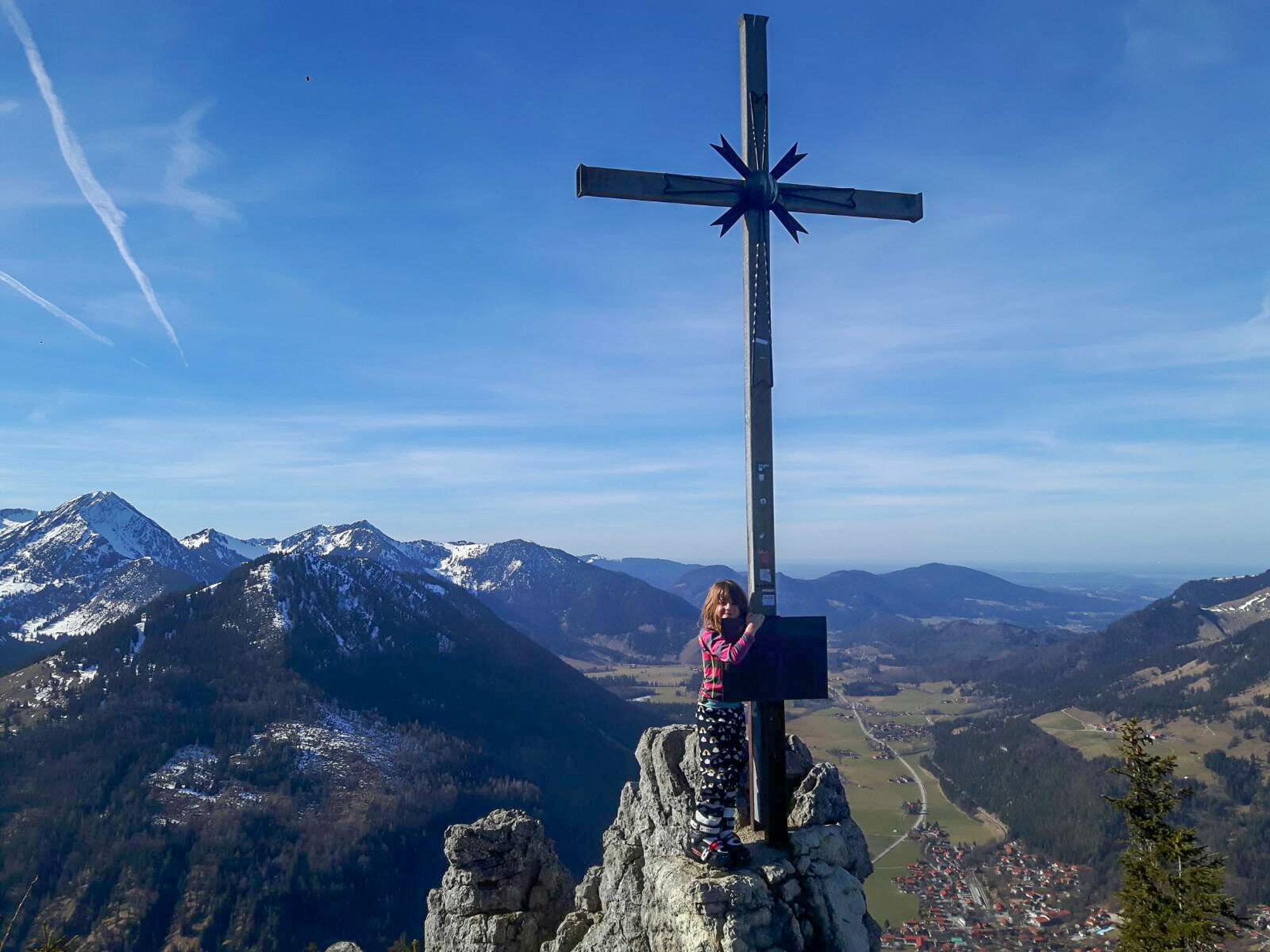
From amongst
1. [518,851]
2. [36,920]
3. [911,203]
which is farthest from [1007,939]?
[36,920]

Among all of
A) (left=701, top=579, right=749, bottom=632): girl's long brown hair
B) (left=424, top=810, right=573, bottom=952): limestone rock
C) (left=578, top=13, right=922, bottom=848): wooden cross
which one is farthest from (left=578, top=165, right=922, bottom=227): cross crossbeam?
(left=424, top=810, right=573, bottom=952): limestone rock

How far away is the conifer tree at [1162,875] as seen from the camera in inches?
925

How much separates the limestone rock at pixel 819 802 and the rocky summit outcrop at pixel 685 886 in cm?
3

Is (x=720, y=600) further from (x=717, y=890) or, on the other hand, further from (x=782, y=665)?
(x=717, y=890)

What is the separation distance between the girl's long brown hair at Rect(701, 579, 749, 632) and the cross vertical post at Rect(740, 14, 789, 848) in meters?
0.68

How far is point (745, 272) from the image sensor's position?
16.6 m

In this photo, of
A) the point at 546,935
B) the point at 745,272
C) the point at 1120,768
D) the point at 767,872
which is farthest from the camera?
the point at 1120,768

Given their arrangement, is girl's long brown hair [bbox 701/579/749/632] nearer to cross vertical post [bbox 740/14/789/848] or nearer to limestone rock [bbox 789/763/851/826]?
cross vertical post [bbox 740/14/789/848]

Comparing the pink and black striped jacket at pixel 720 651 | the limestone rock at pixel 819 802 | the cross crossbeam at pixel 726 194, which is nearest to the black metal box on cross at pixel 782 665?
the pink and black striped jacket at pixel 720 651

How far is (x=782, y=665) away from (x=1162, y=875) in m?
19.8

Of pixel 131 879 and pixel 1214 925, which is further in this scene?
pixel 131 879

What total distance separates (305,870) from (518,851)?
21563 centimetres

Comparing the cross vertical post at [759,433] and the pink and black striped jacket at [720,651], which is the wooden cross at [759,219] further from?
the pink and black striped jacket at [720,651]

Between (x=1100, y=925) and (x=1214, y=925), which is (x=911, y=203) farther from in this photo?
(x=1100, y=925)
